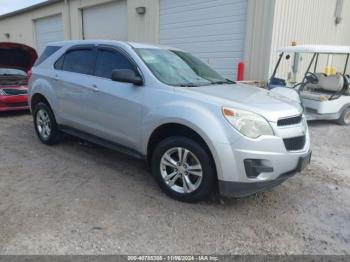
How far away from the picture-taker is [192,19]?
1040 cm

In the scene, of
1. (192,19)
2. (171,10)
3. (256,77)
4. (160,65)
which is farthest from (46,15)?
(160,65)

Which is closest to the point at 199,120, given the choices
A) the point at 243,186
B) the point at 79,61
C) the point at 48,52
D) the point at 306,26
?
the point at 243,186

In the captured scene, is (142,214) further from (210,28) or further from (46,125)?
(210,28)

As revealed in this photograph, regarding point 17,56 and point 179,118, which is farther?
point 17,56

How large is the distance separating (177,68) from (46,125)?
271 cm

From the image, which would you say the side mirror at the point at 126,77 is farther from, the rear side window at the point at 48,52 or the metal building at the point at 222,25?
the metal building at the point at 222,25

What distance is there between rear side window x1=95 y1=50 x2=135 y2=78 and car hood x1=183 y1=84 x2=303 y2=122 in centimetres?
105

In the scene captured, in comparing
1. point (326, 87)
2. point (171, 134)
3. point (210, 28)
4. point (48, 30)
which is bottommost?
point (171, 134)

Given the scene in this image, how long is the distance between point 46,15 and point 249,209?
669 inches

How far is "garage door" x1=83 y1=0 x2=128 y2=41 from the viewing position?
13125 mm

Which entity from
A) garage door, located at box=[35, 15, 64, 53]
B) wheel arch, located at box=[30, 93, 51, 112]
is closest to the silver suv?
wheel arch, located at box=[30, 93, 51, 112]

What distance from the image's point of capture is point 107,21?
13.8 metres

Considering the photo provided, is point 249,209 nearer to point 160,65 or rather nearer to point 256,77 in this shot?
point 160,65

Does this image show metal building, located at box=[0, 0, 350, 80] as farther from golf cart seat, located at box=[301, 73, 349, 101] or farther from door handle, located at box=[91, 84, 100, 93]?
door handle, located at box=[91, 84, 100, 93]
